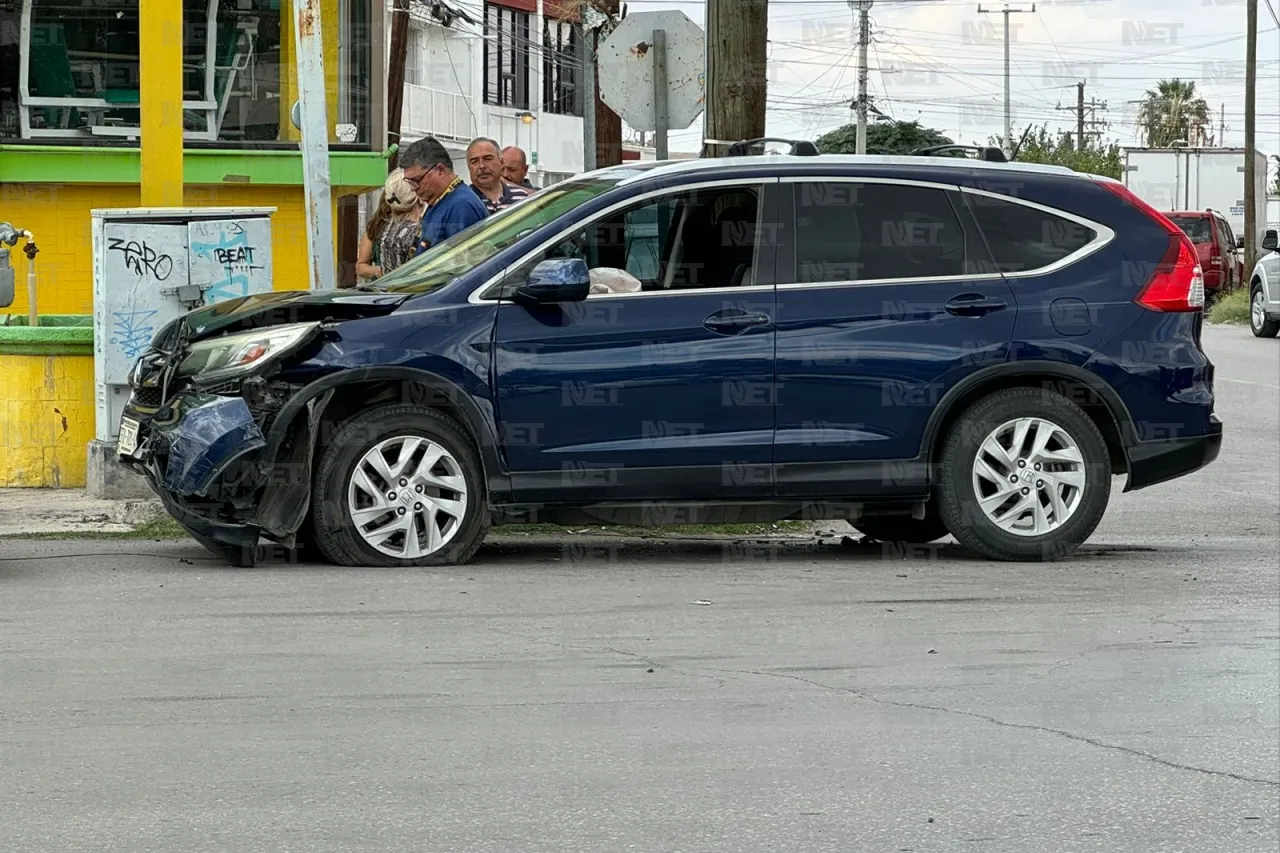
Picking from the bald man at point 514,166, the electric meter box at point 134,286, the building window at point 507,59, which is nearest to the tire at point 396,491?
the electric meter box at point 134,286

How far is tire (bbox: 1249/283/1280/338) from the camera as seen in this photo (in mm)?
31953

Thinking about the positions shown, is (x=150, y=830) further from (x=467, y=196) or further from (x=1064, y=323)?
(x=467, y=196)

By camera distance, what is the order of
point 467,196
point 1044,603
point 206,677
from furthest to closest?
point 467,196 → point 1044,603 → point 206,677

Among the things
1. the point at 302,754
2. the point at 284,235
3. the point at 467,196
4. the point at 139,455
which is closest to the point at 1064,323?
the point at 467,196

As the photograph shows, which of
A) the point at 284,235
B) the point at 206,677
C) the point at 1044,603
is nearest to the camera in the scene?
the point at 206,677

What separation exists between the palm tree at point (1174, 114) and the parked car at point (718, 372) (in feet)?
361

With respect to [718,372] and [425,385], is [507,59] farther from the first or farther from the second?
[425,385]

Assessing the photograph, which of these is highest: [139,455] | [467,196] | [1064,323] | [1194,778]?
[467,196]

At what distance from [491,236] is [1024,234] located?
7.96 ft

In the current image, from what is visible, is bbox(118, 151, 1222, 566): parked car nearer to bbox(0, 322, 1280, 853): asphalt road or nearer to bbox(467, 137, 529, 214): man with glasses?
bbox(0, 322, 1280, 853): asphalt road

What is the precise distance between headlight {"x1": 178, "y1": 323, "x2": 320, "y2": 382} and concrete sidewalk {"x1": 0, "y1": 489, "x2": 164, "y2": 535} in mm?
1647

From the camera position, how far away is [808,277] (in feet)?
29.7

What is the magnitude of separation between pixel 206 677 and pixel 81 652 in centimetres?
64

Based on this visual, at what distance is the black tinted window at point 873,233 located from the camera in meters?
9.10
